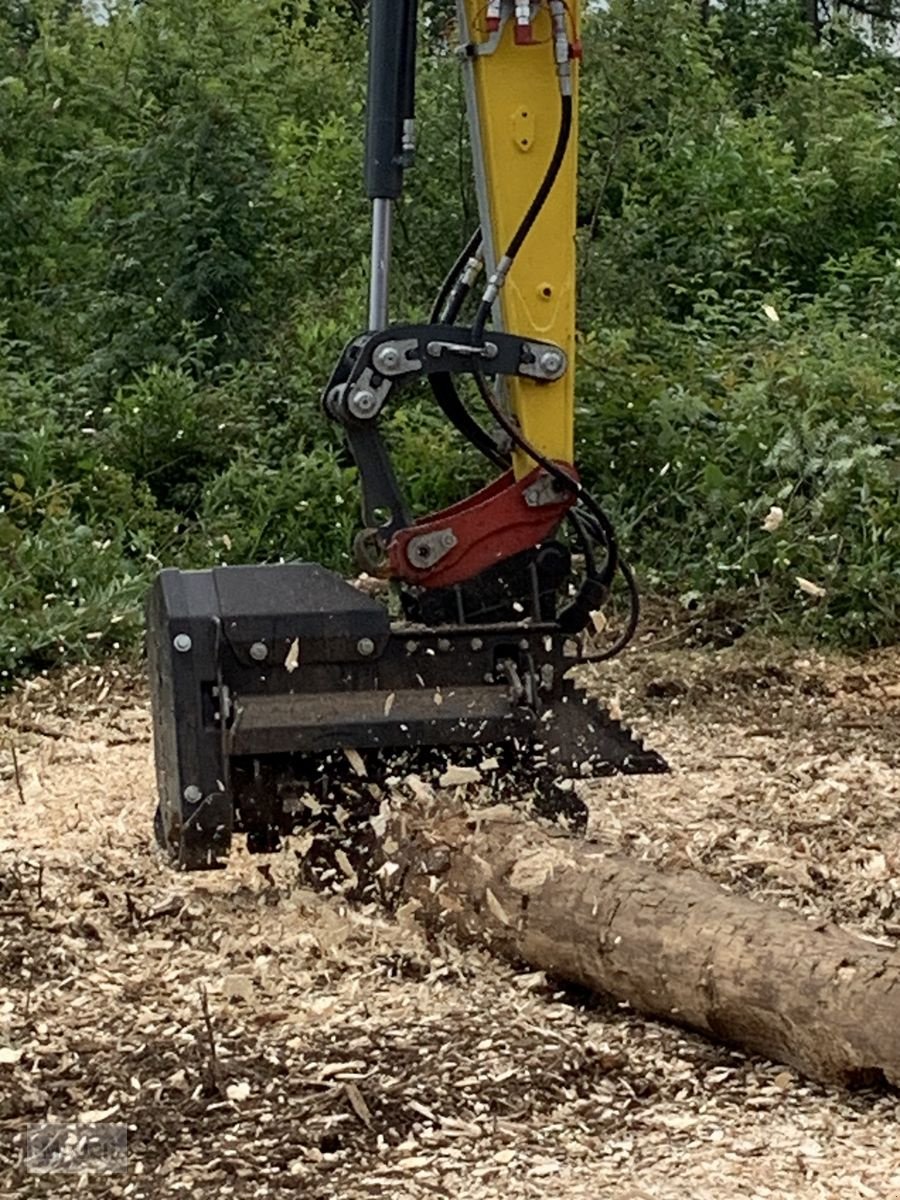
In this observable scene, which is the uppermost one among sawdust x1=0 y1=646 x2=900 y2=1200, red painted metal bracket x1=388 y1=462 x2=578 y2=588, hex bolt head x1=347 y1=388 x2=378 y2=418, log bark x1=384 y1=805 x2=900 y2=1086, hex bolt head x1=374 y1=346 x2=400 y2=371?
hex bolt head x1=374 y1=346 x2=400 y2=371

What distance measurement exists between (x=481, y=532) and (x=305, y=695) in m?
0.64

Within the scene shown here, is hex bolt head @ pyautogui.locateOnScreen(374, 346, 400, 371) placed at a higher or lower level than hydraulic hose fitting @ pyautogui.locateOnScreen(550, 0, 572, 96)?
lower

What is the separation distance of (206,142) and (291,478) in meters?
2.25

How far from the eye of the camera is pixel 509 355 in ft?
15.5

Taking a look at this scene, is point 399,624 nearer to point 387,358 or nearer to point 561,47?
point 387,358

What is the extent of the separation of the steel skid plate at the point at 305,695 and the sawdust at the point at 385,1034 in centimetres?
29

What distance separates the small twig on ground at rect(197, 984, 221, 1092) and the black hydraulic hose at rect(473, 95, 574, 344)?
1665 millimetres

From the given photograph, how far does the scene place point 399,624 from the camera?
4.61m

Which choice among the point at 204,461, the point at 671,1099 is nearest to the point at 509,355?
the point at 671,1099

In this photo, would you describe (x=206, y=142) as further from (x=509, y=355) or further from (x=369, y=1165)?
(x=369, y=1165)

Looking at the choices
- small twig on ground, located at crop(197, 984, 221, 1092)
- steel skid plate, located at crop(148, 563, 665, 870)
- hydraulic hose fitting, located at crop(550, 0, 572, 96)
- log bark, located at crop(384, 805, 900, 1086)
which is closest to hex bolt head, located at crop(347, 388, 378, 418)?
steel skid plate, located at crop(148, 563, 665, 870)

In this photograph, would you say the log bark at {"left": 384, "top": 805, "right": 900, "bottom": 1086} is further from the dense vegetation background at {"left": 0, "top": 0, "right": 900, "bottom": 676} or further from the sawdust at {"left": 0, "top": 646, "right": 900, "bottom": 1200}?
the dense vegetation background at {"left": 0, "top": 0, "right": 900, "bottom": 676}

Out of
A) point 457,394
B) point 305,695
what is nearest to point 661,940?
point 305,695

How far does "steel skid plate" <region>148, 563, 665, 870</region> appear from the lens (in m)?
4.32
